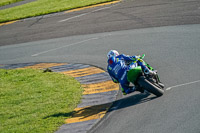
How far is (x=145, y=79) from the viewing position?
9.09 meters

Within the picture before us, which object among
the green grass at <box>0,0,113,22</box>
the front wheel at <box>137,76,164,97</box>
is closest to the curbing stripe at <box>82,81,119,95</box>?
the front wheel at <box>137,76,164,97</box>

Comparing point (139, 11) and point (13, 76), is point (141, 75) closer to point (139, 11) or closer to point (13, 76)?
point (13, 76)

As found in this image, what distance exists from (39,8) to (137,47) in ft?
48.6

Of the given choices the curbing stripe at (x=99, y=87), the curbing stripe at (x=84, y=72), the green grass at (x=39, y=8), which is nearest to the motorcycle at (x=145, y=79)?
the curbing stripe at (x=99, y=87)

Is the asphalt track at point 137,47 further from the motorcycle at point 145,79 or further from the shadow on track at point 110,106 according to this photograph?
the motorcycle at point 145,79

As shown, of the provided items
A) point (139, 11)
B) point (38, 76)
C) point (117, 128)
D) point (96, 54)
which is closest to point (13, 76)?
point (38, 76)

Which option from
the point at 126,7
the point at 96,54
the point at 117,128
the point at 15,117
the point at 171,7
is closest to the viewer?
the point at 117,128

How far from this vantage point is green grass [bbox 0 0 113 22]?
84.4ft

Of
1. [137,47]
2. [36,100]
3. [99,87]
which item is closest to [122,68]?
[99,87]

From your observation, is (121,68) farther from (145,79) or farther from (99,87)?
(99,87)

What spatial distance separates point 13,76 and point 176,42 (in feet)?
20.6

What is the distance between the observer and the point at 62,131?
28.4 ft

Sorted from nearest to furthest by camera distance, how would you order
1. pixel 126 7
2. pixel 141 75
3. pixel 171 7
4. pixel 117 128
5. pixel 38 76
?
Result: 1. pixel 117 128
2. pixel 141 75
3. pixel 38 76
4. pixel 171 7
5. pixel 126 7

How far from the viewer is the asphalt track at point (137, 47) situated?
27.1ft
